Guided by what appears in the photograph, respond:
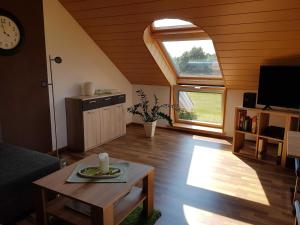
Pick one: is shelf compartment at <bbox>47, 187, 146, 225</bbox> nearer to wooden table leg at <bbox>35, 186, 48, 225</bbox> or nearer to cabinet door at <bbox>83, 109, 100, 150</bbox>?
wooden table leg at <bbox>35, 186, 48, 225</bbox>

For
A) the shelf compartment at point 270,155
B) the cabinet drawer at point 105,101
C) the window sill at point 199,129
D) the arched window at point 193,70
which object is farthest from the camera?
the window sill at point 199,129

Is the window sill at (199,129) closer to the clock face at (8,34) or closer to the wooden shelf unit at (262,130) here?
the wooden shelf unit at (262,130)

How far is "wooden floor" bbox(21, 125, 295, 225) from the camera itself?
6.84ft

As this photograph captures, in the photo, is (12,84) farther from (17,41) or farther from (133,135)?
(133,135)

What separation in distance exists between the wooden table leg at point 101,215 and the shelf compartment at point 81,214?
0.20m

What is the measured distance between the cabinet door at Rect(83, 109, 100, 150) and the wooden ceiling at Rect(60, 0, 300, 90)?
120cm

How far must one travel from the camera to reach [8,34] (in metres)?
2.70

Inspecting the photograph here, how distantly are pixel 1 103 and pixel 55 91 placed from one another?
0.76 meters

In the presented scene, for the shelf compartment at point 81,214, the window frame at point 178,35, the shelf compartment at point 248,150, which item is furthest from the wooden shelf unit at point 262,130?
the shelf compartment at point 81,214

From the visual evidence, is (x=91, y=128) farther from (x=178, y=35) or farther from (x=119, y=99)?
(x=178, y=35)

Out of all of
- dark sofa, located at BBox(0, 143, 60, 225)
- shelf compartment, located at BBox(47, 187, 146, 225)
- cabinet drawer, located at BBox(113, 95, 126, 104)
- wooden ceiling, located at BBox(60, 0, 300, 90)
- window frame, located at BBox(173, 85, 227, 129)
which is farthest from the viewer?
window frame, located at BBox(173, 85, 227, 129)

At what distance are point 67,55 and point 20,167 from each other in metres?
1.99

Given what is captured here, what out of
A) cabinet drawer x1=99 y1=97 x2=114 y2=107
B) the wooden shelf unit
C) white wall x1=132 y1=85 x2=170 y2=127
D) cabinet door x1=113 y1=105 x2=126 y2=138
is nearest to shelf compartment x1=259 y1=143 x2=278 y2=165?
the wooden shelf unit

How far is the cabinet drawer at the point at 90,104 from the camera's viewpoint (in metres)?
3.42
